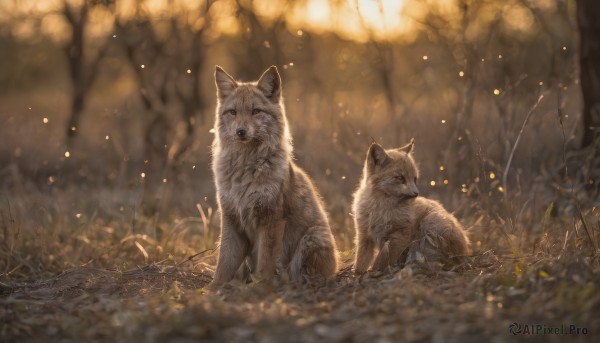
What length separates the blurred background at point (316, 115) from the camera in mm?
9164

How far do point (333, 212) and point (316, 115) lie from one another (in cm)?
416

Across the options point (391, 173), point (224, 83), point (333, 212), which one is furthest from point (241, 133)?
point (333, 212)

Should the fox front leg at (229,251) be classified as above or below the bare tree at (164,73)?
below

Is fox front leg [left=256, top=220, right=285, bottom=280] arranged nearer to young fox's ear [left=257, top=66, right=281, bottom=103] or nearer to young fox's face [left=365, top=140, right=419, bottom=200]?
young fox's face [left=365, top=140, right=419, bottom=200]

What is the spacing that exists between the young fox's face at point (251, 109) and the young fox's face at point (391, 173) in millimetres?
1060

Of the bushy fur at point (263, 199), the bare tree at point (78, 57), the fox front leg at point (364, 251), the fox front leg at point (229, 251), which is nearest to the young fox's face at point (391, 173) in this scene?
the fox front leg at point (364, 251)

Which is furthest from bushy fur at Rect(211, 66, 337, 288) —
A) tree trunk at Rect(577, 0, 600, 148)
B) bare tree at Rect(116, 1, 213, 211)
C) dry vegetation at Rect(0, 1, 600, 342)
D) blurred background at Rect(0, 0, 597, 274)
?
bare tree at Rect(116, 1, 213, 211)

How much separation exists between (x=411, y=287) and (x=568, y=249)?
1956 mm

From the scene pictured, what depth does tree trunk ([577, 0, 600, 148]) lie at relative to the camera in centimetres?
959

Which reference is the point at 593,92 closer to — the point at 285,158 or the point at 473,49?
the point at 473,49

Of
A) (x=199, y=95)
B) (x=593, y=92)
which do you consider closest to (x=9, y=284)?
(x=593, y=92)

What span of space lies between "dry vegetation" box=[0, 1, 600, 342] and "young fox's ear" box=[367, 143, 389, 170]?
1306 millimetres

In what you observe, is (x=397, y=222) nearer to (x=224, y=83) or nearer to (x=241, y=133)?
(x=241, y=133)

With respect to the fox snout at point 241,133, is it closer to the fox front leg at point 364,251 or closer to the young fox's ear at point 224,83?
the young fox's ear at point 224,83
